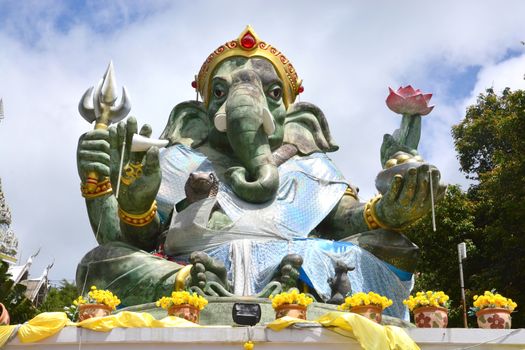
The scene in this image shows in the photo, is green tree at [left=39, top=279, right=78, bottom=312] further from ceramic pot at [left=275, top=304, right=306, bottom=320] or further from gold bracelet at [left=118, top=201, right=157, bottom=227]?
ceramic pot at [left=275, top=304, right=306, bottom=320]

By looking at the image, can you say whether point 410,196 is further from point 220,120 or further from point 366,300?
point 366,300

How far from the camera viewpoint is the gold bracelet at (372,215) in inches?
380

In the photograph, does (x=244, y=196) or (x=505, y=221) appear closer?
(x=244, y=196)

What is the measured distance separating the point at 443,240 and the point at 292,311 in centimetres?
1184

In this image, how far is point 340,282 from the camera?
852 centimetres

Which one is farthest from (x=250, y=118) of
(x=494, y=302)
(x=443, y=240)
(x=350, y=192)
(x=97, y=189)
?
(x=443, y=240)

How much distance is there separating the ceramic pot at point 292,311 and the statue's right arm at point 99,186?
11.9 ft

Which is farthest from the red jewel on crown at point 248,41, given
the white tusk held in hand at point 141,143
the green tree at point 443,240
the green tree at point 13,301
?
the green tree at point 13,301

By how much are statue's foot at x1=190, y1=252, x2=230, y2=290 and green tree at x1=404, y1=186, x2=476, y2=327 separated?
9.53 m

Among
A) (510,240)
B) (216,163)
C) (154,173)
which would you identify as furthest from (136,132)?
(510,240)

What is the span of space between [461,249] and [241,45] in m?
3.47

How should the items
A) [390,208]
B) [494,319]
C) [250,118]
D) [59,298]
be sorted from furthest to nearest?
[59,298] → [250,118] → [390,208] → [494,319]

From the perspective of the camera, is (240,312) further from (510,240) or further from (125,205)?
(510,240)

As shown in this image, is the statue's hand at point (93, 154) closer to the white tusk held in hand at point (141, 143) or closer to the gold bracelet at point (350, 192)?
the white tusk held in hand at point (141, 143)
